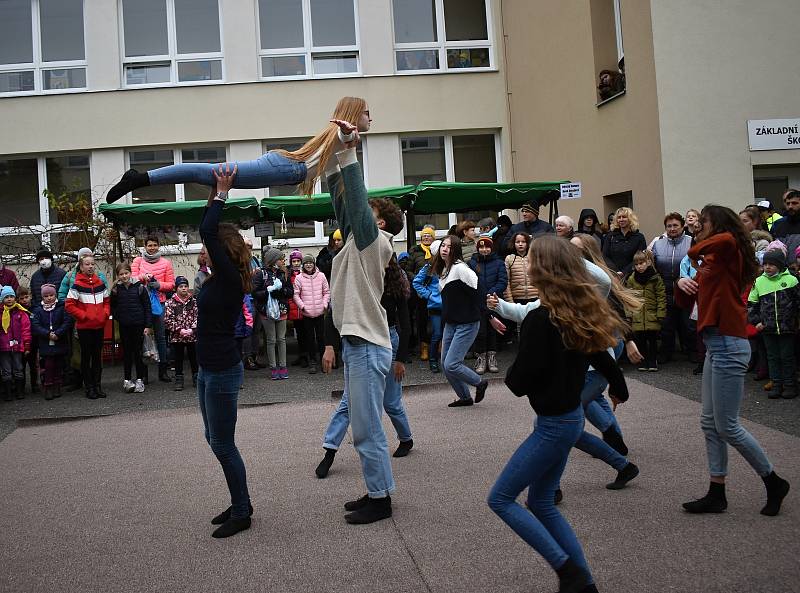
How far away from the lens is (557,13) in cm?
1727

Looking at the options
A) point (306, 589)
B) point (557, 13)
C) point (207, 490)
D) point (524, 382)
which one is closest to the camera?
point (524, 382)

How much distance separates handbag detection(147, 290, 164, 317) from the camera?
12977 mm

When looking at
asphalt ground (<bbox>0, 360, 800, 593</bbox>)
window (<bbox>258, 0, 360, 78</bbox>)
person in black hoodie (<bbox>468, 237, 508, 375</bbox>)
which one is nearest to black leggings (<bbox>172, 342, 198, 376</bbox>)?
asphalt ground (<bbox>0, 360, 800, 593</bbox>)

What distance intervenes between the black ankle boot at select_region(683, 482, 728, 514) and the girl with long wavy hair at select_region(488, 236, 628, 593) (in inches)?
66.3

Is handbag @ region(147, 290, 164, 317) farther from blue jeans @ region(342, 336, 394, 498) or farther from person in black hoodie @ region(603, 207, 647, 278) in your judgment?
blue jeans @ region(342, 336, 394, 498)

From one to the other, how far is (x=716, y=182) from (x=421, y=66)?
9.42 m

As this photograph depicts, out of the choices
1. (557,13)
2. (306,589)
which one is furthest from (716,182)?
(306,589)

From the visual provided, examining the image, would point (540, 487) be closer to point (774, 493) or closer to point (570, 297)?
point (570, 297)

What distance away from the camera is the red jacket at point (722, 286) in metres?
5.18

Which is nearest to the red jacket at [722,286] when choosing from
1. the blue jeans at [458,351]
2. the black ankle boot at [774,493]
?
the black ankle boot at [774,493]

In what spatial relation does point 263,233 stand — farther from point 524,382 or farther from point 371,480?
point 524,382

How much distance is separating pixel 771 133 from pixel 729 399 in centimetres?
990

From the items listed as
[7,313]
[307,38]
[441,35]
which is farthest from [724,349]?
[307,38]

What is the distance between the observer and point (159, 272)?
13.3 metres
